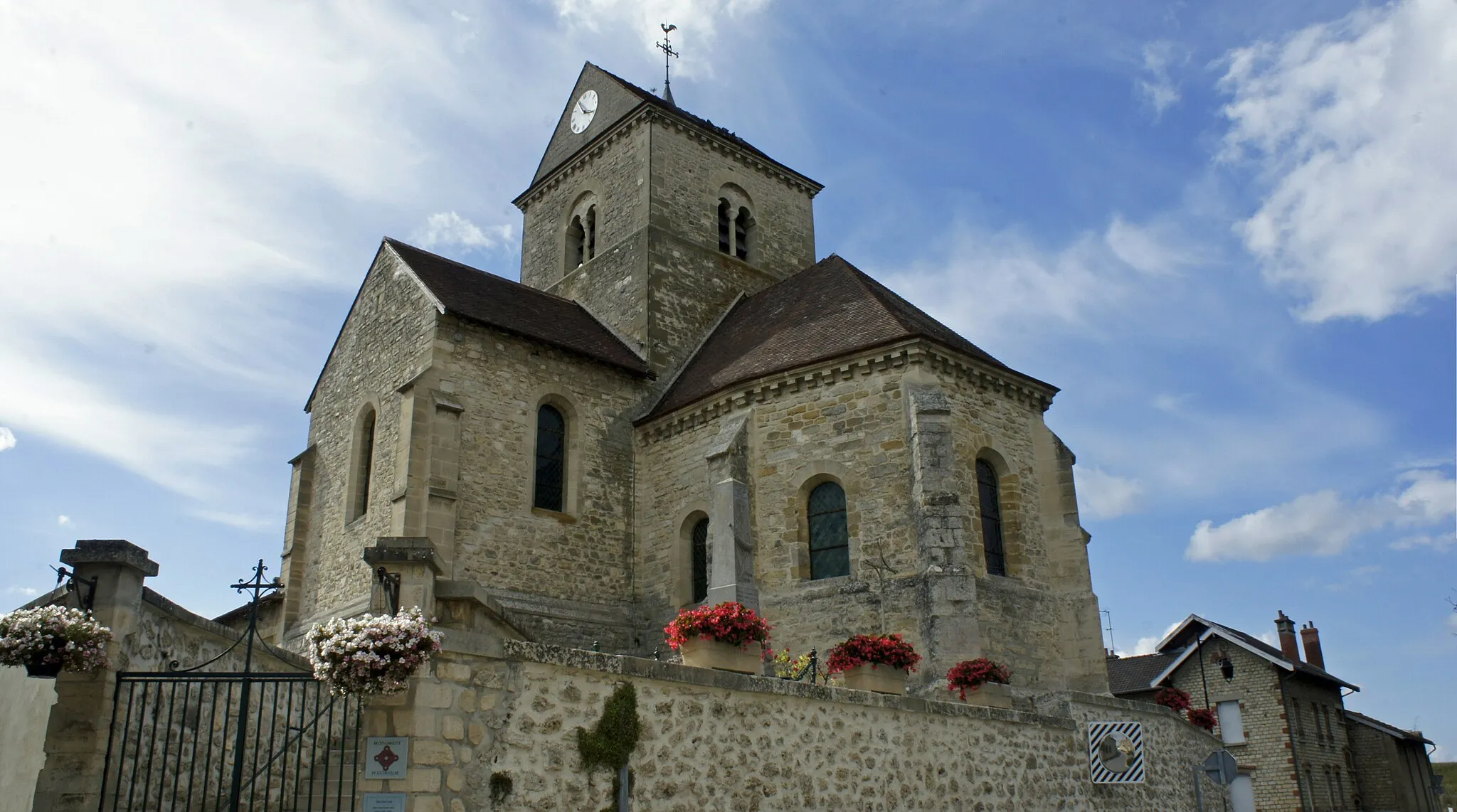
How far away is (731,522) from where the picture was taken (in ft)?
56.9

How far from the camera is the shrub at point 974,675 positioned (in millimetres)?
12844

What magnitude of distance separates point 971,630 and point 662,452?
7493mm

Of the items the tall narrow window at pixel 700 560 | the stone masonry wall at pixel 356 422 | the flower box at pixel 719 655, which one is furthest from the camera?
the tall narrow window at pixel 700 560

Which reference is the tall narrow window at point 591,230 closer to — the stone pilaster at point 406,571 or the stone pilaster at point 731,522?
the stone pilaster at point 731,522

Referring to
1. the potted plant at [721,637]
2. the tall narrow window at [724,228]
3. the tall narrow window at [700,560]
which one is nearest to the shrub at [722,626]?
the potted plant at [721,637]

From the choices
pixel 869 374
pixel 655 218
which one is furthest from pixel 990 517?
pixel 655 218

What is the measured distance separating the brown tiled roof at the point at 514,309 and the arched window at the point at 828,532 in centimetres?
556

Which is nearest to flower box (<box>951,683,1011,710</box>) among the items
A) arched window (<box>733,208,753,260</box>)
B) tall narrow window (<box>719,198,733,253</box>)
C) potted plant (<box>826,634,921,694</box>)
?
potted plant (<box>826,634,921,694</box>)

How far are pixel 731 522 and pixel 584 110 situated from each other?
15219mm

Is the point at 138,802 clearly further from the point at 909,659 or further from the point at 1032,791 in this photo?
the point at 1032,791

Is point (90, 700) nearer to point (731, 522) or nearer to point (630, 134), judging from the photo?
point (731, 522)

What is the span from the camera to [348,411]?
20.7m

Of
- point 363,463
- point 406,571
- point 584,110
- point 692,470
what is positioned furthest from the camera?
point 584,110

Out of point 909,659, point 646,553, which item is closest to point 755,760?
point 909,659
